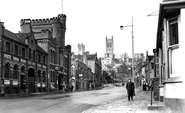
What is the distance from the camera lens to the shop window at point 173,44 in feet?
26.9

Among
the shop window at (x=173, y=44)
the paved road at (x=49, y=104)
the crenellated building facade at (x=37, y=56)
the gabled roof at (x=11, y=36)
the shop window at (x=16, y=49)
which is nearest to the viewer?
the shop window at (x=173, y=44)

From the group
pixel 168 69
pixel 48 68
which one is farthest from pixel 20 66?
pixel 168 69

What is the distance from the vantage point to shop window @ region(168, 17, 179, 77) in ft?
26.9

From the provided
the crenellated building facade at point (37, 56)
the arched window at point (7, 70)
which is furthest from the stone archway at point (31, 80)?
the arched window at point (7, 70)

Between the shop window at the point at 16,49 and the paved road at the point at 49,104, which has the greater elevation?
the shop window at the point at 16,49

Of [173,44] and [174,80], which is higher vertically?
[173,44]

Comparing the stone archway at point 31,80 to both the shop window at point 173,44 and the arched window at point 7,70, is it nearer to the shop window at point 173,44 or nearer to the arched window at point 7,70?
the arched window at point 7,70

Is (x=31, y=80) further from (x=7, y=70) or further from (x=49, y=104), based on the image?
(x=49, y=104)

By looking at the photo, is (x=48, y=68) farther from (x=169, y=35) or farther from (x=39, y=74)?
(x=169, y=35)

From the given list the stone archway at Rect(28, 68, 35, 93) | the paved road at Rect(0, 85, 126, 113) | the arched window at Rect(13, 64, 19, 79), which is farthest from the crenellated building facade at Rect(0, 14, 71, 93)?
the paved road at Rect(0, 85, 126, 113)

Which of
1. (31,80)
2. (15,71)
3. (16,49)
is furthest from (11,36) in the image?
(31,80)

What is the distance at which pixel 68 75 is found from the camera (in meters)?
67.8

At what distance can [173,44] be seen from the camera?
841 cm

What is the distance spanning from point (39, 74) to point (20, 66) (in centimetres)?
855
